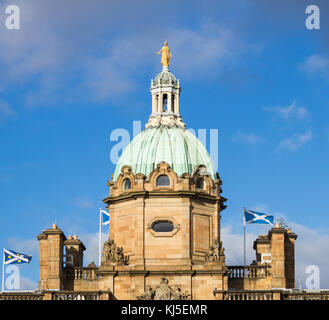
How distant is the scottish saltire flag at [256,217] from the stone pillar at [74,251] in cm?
1725

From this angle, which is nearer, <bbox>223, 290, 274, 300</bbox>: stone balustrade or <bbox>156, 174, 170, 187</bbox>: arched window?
<bbox>223, 290, 274, 300</bbox>: stone balustrade

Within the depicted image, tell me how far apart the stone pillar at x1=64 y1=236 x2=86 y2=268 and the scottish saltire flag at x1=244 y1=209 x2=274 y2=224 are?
1725 cm

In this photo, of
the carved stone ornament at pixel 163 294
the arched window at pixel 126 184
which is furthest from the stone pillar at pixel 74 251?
the carved stone ornament at pixel 163 294

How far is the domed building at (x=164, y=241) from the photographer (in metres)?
136

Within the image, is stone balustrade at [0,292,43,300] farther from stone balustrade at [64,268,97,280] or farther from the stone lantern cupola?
the stone lantern cupola

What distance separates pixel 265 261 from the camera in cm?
14150

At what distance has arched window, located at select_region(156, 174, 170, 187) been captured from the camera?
140 metres

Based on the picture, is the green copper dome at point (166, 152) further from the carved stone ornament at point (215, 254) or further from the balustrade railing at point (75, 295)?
the balustrade railing at point (75, 295)

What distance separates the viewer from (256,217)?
463ft

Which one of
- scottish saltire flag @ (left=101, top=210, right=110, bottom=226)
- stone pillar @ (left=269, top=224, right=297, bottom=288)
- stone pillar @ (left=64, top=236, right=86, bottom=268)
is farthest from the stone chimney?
stone pillar @ (left=64, top=236, right=86, bottom=268)
